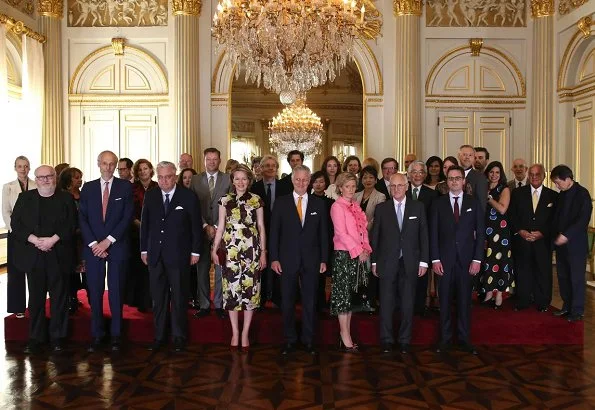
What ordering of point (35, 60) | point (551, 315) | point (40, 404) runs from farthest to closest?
point (35, 60)
point (551, 315)
point (40, 404)

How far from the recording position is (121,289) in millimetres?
5289

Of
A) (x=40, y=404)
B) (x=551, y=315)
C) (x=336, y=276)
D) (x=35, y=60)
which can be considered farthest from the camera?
(x=35, y=60)

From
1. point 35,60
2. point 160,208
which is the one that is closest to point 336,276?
point 160,208

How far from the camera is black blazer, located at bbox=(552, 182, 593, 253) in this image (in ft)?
19.0

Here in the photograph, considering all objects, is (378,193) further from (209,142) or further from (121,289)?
(209,142)

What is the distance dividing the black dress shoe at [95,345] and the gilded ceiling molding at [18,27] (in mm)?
6220

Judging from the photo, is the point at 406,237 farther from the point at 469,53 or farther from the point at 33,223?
the point at 469,53

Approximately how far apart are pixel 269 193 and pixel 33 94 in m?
6.28

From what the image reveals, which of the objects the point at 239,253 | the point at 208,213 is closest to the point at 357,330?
the point at 239,253

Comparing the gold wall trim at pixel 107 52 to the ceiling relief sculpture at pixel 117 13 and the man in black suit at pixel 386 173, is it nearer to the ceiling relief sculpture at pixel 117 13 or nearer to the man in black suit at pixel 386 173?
the ceiling relief sculpture at pixel 117 13

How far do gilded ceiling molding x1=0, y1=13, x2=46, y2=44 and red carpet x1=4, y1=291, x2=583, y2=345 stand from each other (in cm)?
567

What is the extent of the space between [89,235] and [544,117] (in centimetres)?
815

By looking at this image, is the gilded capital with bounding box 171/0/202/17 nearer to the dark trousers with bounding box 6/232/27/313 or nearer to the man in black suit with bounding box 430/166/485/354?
the dark trousers with bounding box 6/232/27/313

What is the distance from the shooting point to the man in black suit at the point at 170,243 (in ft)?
17.0
